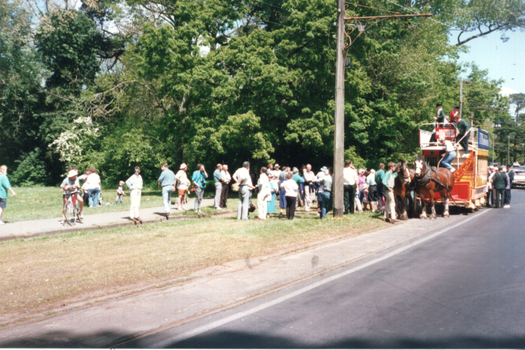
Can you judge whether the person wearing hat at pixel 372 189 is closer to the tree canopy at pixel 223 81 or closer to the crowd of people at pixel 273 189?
the crowd of people at pixel 273 189

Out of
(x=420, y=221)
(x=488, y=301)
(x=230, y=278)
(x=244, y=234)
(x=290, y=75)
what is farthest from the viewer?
(x=290, y=75)

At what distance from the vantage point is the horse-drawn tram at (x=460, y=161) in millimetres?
17964

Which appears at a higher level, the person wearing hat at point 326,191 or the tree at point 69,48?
the tree at point 69,48

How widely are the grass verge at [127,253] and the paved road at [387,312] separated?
2.25m

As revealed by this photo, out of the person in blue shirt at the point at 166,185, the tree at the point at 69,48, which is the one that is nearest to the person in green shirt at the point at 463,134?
the person in blue shirt at the point at 166,185

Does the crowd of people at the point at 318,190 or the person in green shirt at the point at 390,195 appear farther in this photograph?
the crowd of people at the point at 318,190

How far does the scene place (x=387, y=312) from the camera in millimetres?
5871

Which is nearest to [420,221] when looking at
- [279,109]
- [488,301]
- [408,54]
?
[488,301]

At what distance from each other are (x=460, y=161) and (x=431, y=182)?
3.68m

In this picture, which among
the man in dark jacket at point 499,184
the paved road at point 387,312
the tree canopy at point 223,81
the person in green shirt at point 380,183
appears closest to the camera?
the paved road at point 387,312

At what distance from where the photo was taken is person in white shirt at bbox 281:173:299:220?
15055 millimetres

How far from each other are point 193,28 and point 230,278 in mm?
22649

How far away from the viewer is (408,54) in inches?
1152

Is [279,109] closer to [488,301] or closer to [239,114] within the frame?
[239,114]
